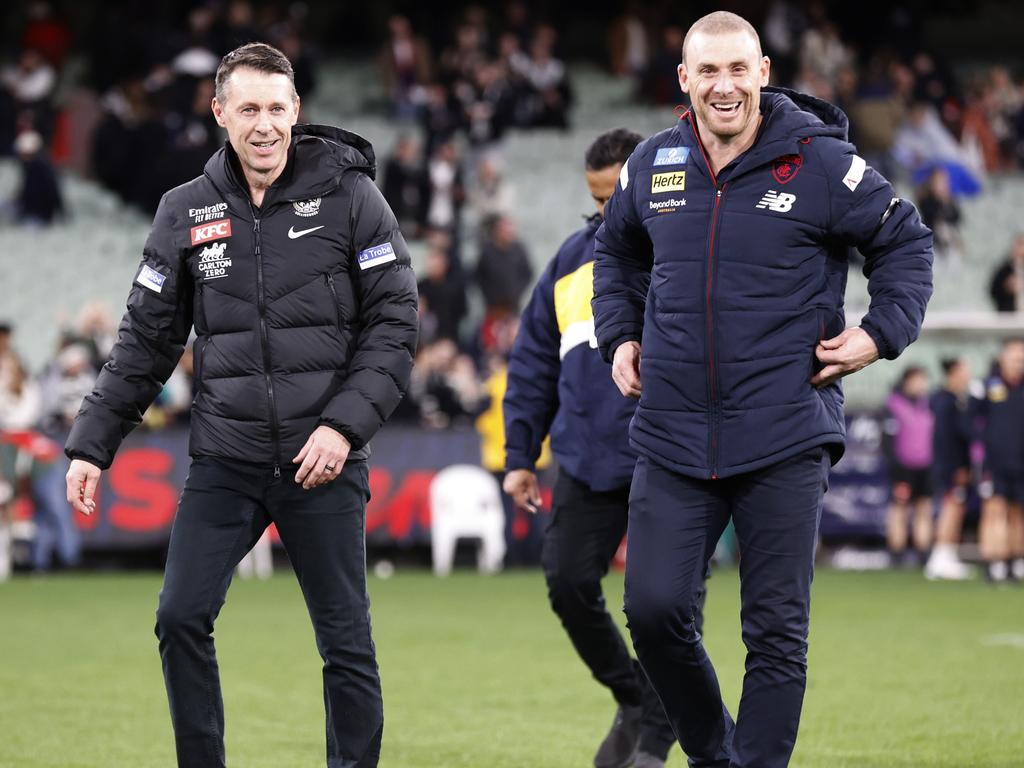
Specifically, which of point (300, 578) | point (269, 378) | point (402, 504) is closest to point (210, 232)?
point (269, 378)

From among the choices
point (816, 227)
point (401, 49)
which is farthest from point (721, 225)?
point (401, 49)

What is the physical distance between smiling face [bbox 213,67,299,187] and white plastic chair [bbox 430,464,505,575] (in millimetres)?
13238

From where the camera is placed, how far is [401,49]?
29562 mm

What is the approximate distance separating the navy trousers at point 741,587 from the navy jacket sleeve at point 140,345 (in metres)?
1.70

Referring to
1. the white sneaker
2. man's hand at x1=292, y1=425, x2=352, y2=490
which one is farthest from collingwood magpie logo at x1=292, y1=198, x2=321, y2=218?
the white sneaker

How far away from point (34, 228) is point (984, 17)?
19991 millimetres

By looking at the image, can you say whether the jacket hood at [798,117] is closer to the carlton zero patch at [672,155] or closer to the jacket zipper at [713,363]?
the carlton zero patch at [672,155]

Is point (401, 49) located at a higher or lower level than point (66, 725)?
higher

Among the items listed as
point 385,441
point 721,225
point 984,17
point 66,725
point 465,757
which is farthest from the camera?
point 984,17

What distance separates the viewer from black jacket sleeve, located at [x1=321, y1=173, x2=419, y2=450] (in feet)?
20.0

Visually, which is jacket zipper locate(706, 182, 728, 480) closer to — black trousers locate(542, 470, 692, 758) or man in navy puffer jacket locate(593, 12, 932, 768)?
man in navy puffer jacket locate(593, 12, 932, 768)

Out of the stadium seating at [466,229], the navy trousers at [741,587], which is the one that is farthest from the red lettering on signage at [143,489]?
the navy trousers at [741,587]

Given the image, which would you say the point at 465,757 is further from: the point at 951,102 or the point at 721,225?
the point at 951,102

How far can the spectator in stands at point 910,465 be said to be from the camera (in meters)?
19.7
